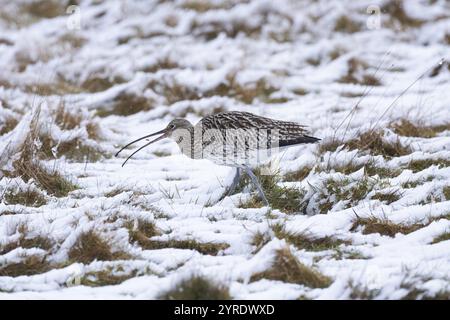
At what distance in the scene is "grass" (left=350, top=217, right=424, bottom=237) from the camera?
15.2 ft

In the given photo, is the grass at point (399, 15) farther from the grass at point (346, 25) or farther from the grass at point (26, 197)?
the grass at point (26, 197)

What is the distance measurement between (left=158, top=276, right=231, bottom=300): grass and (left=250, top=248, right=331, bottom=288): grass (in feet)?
1.18

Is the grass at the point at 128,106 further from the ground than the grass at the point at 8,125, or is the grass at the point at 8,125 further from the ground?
the grass at the point at 128,106

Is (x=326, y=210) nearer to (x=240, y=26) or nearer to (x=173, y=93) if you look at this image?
(x=173, y=93)

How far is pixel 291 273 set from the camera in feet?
13.0

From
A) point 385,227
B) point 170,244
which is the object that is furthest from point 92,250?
point 385,227

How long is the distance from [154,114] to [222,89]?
108cm

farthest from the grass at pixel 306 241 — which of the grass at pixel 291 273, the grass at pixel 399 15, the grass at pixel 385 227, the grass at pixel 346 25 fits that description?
the grass at pixel 399 15

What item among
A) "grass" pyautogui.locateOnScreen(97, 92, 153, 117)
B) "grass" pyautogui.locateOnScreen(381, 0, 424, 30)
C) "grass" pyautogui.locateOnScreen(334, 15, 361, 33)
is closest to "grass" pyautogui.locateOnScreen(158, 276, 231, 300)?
"grass" pyautogui.locateOnScreen(97, 92, 153, 117)

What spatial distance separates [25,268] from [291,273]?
5.15 feet

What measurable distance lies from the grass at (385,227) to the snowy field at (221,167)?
1cm

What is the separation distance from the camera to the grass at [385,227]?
4.62 meters

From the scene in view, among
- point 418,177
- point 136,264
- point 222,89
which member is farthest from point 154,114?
point 136,264

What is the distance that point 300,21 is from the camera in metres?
10.9
